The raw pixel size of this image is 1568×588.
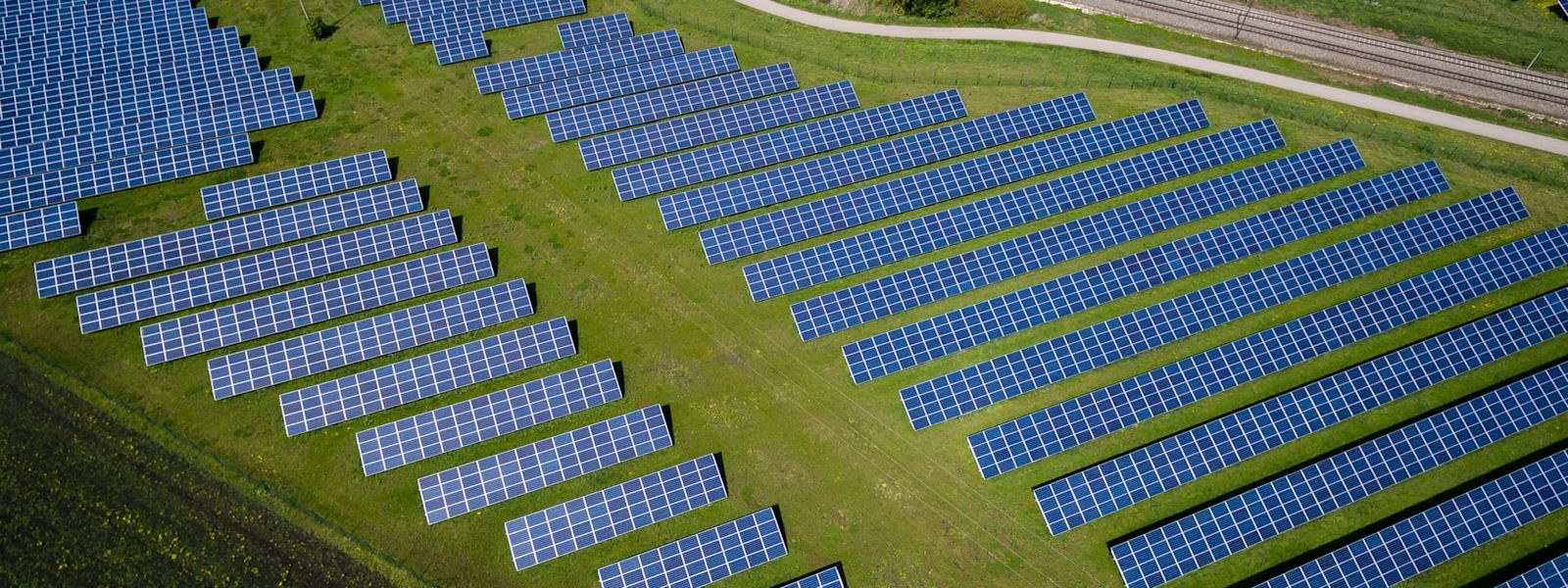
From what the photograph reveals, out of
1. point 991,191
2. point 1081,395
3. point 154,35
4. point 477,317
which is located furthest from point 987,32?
point 154,35

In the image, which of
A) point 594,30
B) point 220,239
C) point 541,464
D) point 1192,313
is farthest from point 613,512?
point 594,30

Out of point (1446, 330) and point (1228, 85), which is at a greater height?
point (1228, 85)

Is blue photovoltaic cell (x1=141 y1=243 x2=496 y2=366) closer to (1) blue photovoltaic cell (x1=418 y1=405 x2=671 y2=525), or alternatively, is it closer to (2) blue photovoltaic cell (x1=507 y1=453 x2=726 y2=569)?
(1) blue photovoltaic cell (x1=418 y1=405 x2=671 y2=525)

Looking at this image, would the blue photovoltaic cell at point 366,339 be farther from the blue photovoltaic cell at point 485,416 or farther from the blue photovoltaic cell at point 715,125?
the blue photovoltaic cell at point 715,125

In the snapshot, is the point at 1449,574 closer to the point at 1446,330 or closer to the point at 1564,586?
the point at 1564,586

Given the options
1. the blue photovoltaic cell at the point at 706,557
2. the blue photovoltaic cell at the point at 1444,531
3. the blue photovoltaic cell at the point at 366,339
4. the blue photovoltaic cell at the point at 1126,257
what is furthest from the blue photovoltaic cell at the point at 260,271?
the blue photovoltaic cell at the point at 1444,531

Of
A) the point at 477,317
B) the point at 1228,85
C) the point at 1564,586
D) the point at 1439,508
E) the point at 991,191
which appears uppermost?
the point at 477,317
